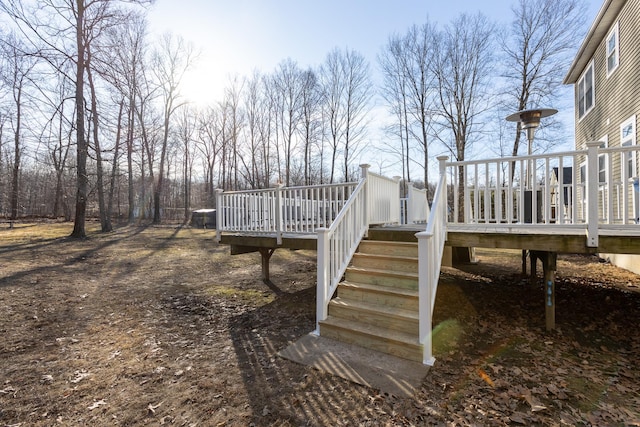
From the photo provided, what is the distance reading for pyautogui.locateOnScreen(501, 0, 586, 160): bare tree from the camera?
1468 centimetres

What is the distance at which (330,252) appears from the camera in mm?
4020

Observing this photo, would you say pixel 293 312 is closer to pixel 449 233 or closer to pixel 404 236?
pixel 404 236

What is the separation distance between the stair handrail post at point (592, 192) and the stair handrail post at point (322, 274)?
296 centimetres

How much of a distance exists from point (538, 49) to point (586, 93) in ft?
23.6

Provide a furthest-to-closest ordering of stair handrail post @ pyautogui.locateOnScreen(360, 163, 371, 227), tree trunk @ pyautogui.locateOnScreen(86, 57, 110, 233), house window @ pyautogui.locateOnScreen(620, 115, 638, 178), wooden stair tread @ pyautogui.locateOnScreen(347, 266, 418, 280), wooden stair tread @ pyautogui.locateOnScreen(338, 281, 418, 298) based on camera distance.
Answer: tree trunk @ pyautogui.locateOnScreen(86, 57, 110, 233)
house window @ pyautogui.locateOnScreen(620, 115, 638, 178)
stair handrail post @ pyautogui.locateOnScreen(360, 163, 371, 227)
wooden stair tread @ pyautogui.locateOnScreen(347, 266, 418, 280)
wooden stair tread @ pyautogui.locateOnScreen(338, 281, 418, 298)

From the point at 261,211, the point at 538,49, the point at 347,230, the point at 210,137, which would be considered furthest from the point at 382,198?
the point at 210,137

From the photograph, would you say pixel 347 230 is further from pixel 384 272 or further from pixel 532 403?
pixel 532 403

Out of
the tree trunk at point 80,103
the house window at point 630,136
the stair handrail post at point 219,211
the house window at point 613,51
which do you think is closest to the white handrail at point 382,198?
the stair handrail post at point 219,211

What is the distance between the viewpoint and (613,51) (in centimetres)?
801

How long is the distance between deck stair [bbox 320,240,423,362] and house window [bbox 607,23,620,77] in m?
8.35

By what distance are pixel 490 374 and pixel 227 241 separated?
516 cm

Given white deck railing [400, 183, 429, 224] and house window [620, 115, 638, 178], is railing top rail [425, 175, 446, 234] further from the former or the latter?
house window [620, 115, 638, 178]

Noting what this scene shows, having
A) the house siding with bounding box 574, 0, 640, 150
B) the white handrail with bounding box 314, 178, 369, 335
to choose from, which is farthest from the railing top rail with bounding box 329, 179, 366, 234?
the house siding with bounding box 574, 0, 640, 150

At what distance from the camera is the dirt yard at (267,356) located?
2.40 m
